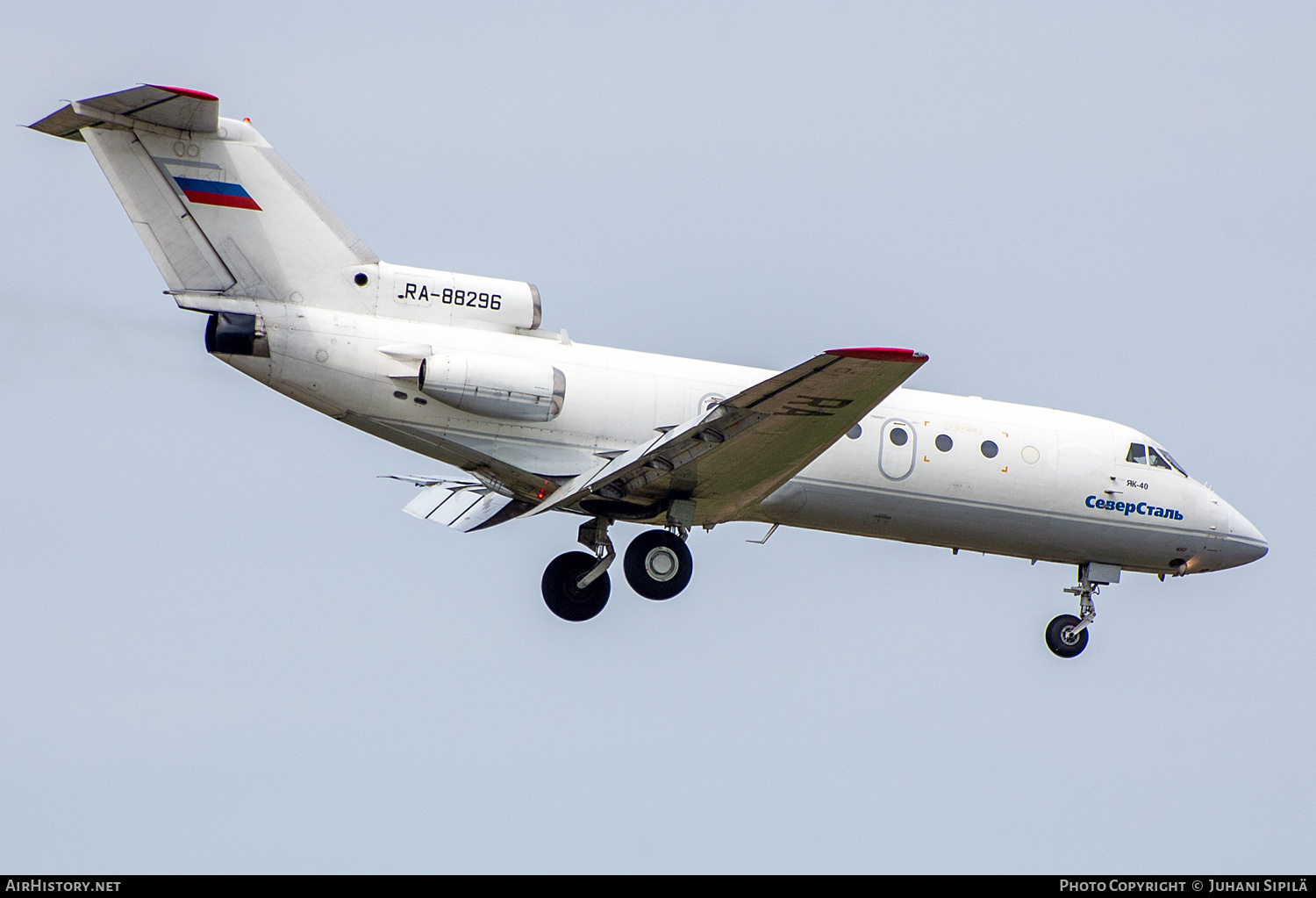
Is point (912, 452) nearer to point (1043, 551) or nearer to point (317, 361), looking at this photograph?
point (1043, 551)

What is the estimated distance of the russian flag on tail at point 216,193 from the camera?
750 inches

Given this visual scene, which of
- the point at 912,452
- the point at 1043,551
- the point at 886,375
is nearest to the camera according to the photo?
the point at 886,375

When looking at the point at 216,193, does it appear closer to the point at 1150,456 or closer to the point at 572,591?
the point at 572,591

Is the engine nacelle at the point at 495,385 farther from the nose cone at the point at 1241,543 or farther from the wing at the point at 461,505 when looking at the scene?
the nose cone at the point at 1241,543

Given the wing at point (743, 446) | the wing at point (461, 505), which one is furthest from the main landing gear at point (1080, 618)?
the wing at point (461, 505)

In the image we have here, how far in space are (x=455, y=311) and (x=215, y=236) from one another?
10.1 ft

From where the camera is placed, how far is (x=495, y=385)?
62.5ft

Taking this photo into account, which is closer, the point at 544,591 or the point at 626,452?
the point at 626,452

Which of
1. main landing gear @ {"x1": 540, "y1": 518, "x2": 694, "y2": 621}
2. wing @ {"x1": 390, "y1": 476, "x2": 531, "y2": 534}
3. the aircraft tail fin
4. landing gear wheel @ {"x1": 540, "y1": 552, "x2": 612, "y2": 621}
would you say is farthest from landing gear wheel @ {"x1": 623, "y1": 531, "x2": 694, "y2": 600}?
the aircraft tail fin

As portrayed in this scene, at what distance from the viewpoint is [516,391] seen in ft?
63.0

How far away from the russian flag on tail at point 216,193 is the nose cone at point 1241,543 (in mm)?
14992

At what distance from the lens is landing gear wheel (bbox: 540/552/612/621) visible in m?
21.5

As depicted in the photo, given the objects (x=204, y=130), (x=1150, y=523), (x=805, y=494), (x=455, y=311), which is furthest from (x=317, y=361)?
(x=1150, y=523)

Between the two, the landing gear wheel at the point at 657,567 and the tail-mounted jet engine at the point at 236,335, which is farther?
the landing gear wheel at the point at 657,567
